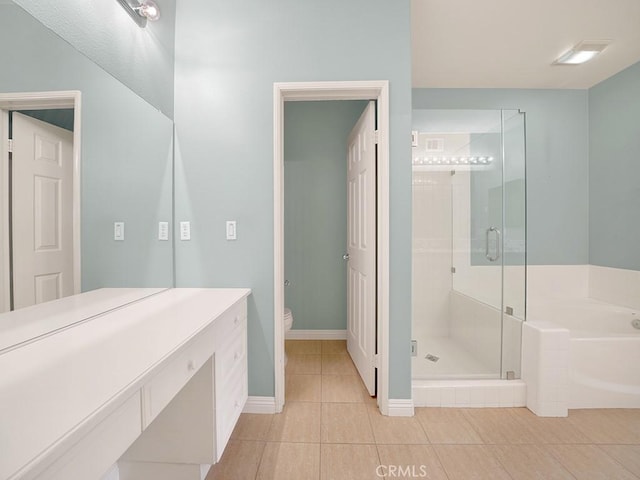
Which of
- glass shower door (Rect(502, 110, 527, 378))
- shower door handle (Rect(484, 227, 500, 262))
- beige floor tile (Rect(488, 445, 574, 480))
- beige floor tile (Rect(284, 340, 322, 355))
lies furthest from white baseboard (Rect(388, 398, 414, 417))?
shower door handle (Rect(484, 227, 500, 262))

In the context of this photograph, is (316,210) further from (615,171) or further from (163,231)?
(615,171)

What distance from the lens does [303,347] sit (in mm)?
2826

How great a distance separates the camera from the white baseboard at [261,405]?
178cm

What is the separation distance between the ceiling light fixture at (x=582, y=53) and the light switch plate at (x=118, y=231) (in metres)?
3.42

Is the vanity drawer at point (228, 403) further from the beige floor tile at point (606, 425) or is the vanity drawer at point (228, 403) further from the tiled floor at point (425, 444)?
the beige floor tile at point (606, 425)

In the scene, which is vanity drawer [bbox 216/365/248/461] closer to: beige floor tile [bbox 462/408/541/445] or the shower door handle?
beige floor tile [bbox 462/408/541/445]

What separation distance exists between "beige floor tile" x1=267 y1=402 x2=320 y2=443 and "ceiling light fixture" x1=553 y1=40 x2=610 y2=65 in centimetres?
335

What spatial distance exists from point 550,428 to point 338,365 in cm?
144

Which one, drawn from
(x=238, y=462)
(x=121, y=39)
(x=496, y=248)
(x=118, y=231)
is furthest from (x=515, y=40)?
(x=238, y=462)

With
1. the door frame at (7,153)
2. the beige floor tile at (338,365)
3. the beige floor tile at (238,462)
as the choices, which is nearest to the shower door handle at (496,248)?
the beige floor tile at (338,365)

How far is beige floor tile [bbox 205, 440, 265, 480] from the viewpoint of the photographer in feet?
4.38

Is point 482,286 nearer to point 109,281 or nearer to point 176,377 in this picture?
point 176,377

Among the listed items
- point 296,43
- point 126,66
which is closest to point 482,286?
point 296,43

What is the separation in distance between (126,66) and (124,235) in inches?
35.1
